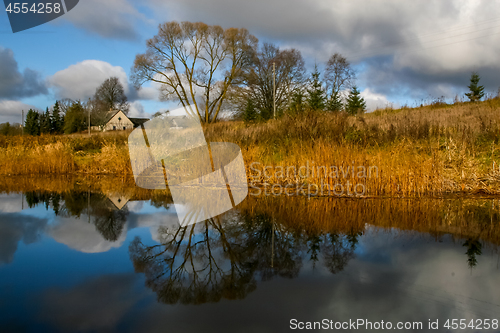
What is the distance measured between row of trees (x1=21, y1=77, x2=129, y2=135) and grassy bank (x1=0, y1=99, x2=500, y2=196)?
141 feet

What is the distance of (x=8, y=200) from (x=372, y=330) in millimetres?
8916

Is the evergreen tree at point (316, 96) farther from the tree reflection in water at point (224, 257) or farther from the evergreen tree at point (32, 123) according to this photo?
the evergreen tree at point (32, 123)

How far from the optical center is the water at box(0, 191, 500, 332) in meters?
2.98

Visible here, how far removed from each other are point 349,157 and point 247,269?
212 inches

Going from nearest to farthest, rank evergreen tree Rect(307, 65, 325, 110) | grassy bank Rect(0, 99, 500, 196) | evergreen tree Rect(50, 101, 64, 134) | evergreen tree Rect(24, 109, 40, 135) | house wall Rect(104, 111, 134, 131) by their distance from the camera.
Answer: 1. grassy bank Rect(0, 99, 500, 196)
2. evergreen tree Rect(307, 65, 325, 110)
3. evergreen tree Rect(24, 109, 40, 135)
4. evergreen tree Rect(50, 101, 64, 134)
5. house wall Rect(104, 111, 134, 131)

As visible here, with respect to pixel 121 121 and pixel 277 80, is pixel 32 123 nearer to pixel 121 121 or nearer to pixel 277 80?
pixel 121 121

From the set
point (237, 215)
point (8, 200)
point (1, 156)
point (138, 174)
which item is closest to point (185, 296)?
point (237, 215)

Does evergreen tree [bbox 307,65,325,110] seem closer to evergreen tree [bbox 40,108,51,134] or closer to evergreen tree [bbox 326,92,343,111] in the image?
evergreen tree [bbox 326,92,343,111]

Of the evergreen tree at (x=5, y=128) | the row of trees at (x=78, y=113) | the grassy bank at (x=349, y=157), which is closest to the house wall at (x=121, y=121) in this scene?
the row of trees at (x=78, y=113)

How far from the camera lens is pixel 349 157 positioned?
8570 mm

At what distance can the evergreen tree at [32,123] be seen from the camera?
58375mm

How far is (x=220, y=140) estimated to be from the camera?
11.7m

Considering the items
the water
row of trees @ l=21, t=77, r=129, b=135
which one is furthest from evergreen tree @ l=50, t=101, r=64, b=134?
the water

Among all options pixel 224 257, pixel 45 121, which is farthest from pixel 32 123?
pixel 224 257
